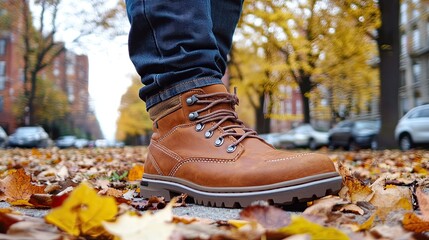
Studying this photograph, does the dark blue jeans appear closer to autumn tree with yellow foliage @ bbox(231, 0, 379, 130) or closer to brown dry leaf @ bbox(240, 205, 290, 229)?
brown dry leaf @ bbox(240, 205, 290, 229)

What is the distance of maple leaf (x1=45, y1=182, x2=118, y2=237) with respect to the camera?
0.67 m

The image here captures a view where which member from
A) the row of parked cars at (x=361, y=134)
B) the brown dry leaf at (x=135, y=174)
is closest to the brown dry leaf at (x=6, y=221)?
the brown dry leaf at (x=135, y=174)

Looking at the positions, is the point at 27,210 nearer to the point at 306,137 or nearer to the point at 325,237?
the point at 325,237

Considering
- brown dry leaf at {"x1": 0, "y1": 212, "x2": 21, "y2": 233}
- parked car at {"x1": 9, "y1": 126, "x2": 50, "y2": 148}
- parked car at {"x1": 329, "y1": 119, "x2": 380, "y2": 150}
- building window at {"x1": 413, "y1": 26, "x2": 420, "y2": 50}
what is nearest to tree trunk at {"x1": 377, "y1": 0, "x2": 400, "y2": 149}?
parked car at {"x1": 329, "y1": 119, "x2": 380, "y2": 150}

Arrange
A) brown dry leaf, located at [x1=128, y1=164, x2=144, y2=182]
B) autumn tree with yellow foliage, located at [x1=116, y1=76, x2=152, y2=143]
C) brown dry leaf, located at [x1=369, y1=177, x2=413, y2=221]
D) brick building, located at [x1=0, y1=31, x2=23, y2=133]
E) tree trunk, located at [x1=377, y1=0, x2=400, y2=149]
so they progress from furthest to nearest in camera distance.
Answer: brick building, located at [x1=0, y1=31, x2=23, y2=133] < autumn tree with yellow foliage, located at [x1=116, y1=76, x2=152, y2=143] < tree trunk, located at [x1=377, y1=0, x2=400, y2=149] < brown dry leaf, located at [x1=128, y1=164, x2=144, y2=182] < brown dry leaf, located at [x1=369, y1=177, x2=413, y2=221]

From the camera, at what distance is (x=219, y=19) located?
5.57ft

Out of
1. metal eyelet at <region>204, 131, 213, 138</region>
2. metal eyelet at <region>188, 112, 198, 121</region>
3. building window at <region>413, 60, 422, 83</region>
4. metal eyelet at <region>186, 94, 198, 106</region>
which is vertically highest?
building window at <region>413, 60, 422, 83</region>

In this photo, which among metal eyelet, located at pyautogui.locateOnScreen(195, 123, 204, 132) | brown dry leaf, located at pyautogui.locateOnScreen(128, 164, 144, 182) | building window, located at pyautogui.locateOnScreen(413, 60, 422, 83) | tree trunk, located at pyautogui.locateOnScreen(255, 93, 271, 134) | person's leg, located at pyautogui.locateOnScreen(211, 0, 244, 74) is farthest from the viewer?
building window, located at pyautogui.locateOnScreen(413, 60, 422, 83)

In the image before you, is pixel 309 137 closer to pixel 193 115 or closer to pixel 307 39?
pixel 307 39

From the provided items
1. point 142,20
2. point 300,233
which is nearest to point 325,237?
point 300,233

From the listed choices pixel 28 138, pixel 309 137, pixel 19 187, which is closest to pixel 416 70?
pixel 309 137

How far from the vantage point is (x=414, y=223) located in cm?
87

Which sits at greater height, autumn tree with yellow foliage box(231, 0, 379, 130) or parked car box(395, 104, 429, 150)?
autumn tree with yellow foliage box(231, 0, 379, 130)

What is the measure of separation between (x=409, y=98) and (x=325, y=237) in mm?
30284
